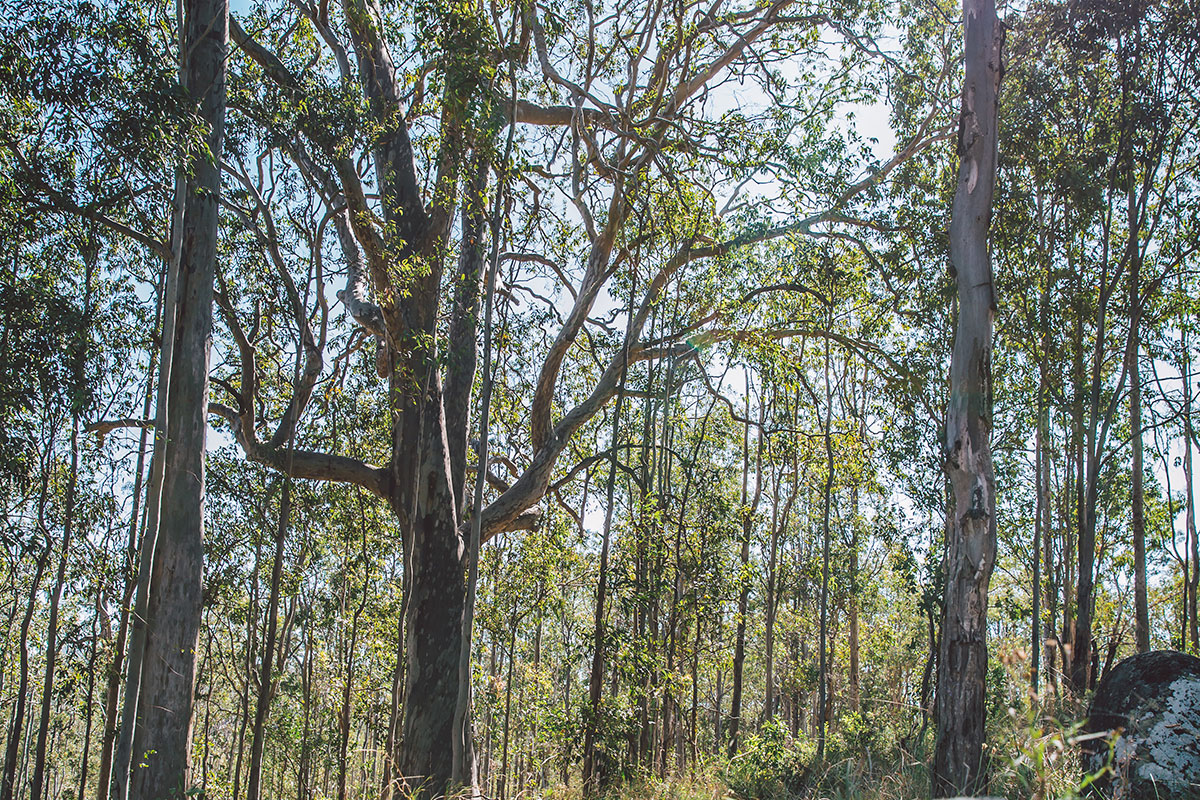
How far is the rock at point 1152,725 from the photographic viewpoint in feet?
13.4

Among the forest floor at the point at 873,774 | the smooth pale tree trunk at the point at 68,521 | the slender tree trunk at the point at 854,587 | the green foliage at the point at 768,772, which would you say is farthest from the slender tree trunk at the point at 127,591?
the slender tree trunk at the point at 854,587

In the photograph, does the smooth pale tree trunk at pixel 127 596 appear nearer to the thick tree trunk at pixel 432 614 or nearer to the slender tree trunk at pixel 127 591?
the slender tree trunk at pixel 127 591

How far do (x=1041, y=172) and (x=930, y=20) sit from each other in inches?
90.9

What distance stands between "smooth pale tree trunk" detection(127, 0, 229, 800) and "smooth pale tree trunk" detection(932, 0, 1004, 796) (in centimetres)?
539

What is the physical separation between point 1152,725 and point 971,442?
6.10ft

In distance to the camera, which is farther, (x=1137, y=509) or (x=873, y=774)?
(x=1137, y=509)

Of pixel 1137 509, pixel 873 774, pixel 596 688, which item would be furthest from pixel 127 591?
pixel 1137 509

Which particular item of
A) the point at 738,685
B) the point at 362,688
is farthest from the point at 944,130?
the point at 362,688

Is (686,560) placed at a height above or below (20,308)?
below

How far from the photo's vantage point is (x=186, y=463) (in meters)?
6.22

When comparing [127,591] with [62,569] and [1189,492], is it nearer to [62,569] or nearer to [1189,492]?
[62,569]

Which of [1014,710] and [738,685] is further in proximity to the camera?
[738,685]

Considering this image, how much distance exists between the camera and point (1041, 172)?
9.77 m

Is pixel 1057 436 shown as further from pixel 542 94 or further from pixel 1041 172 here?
pixel 542 94
